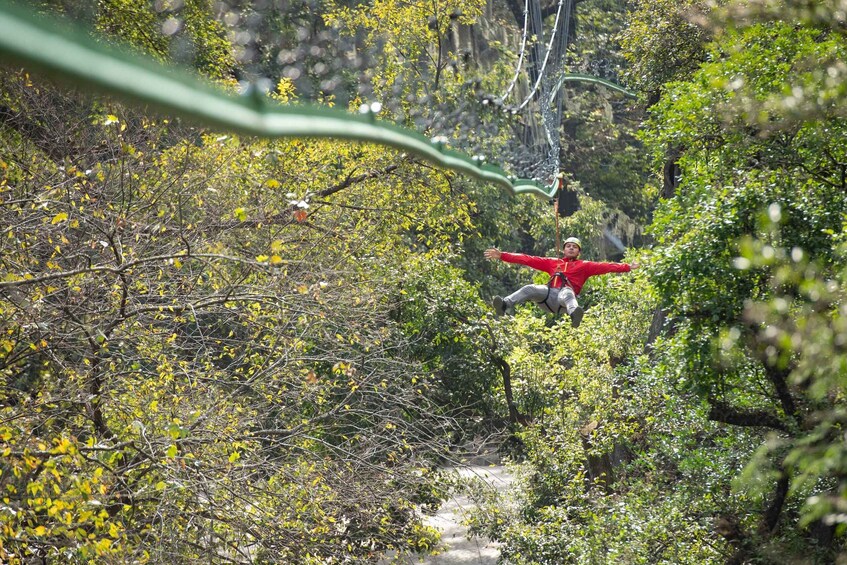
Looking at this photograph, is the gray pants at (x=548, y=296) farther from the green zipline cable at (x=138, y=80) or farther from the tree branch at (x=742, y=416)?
the green zipline cable at (x=138, y=80)

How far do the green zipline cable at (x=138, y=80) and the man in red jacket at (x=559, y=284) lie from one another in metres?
6.51

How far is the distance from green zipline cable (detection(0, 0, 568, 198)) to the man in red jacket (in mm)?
6506

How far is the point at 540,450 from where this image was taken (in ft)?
41.7

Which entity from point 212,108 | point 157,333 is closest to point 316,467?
point 157,333

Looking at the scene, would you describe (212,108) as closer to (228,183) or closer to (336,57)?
(336,57)

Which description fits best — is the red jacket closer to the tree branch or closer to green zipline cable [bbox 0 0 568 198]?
the tree branch

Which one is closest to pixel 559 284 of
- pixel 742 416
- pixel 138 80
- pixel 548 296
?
pixel 548 296

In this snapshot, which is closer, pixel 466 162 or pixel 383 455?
pixel 466 162

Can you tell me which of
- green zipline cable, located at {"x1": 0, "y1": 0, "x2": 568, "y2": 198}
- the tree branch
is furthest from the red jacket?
green zipline cable, located at {"x1": 0, "y1": 0, "x2": 568, "y2": 198}

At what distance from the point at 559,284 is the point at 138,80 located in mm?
7816

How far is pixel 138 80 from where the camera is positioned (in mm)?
1869

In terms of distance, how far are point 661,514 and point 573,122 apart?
69.6ft

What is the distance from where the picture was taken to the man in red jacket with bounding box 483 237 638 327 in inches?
356

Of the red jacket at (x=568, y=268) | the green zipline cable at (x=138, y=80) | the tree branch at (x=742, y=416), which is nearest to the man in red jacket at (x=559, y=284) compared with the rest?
the red jacket at (x=568, y=268)
